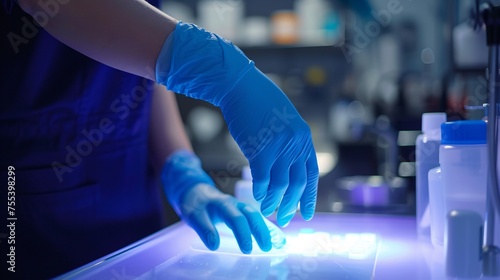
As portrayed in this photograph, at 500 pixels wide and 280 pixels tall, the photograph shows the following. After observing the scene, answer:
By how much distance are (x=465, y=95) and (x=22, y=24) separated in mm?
1712

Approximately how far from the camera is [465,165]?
2.80ft

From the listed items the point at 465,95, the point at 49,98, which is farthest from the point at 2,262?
the point at 465,95

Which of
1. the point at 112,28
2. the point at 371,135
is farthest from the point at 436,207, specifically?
the point at 371,135

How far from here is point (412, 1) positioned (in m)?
3.19

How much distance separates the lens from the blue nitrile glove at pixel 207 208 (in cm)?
94

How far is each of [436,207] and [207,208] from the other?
1.56 feet

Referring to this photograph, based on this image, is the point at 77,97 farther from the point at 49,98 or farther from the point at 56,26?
the point at 56,26

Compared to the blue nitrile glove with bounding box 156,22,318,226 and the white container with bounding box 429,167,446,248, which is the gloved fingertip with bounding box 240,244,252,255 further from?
the white container with bounding box 429,167,446,248

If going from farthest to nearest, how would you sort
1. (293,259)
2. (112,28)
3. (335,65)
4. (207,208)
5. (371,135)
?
(335,65) < (371,135) < (207,208) < (293,259) < (112,28)

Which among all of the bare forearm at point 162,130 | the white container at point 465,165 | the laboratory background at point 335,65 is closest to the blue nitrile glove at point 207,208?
the bare forearm at point 162,130

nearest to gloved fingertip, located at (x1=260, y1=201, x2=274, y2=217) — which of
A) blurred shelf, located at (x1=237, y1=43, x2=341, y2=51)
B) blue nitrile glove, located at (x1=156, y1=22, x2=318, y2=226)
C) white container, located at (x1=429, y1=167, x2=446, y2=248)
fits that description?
blue nitrile glove, located at (x1=156, y1=22, x2=318, y2=226)

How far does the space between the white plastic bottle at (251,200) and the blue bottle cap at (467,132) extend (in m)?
0.38

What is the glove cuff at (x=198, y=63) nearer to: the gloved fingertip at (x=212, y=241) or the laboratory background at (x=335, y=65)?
the gloved fingertip at (x=212, y=241)

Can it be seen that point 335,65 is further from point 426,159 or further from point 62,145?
point 62,145
